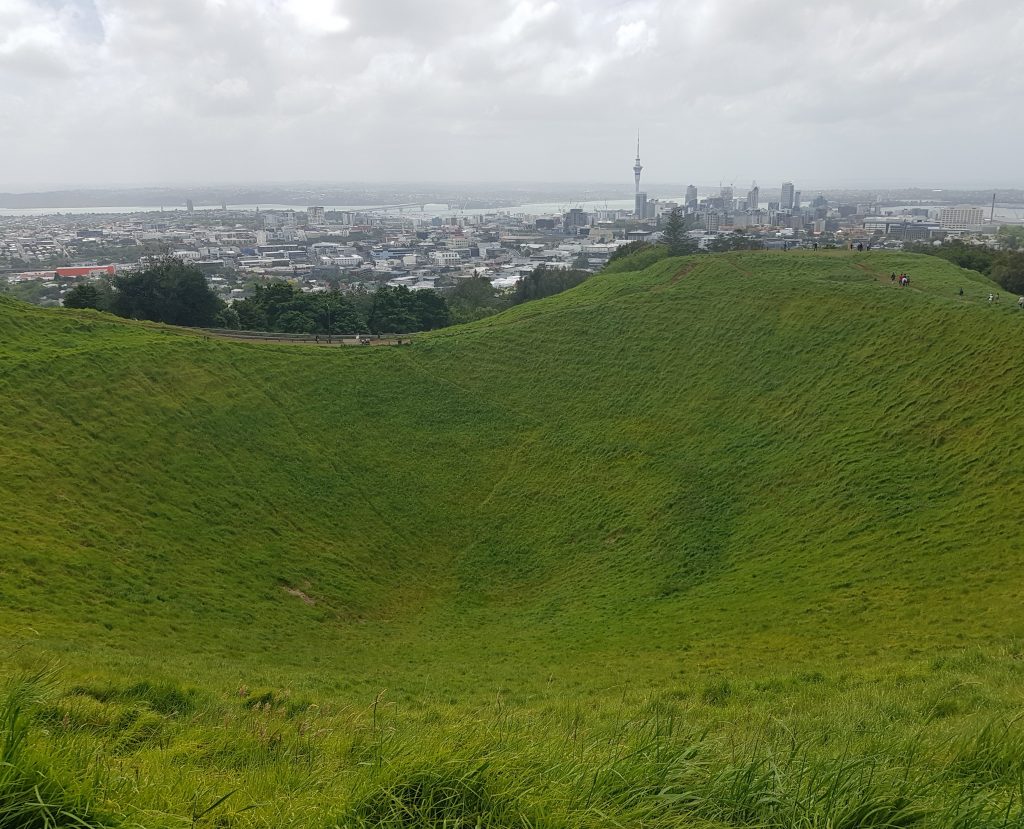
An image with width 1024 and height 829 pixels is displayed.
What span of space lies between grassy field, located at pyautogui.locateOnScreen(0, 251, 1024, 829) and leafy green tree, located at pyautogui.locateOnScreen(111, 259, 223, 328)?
1355 cm

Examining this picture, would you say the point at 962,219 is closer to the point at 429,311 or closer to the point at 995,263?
the point at 995,263

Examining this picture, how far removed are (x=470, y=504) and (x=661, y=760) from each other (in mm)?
20788

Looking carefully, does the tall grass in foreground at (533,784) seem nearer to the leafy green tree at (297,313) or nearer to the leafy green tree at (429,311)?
the leafy green tree at (297,313)

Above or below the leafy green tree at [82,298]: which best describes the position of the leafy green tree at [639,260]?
above

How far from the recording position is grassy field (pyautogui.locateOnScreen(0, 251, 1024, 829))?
3734 mm

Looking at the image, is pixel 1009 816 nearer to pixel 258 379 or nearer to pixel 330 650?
pixel 330 650

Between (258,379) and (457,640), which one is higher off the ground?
(258,379)

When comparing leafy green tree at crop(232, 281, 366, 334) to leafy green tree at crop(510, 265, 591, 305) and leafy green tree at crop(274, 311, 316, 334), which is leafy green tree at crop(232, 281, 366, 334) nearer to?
leafy green tree at crop(274, 311, 316, 334)


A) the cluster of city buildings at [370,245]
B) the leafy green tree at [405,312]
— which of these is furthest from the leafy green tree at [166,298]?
the cluster of city buildings at [370,245]

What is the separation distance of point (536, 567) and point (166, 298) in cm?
3512

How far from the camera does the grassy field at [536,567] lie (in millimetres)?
3734

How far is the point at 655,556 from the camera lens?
20406mm

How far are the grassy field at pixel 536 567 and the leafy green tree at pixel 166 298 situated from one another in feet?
44.5

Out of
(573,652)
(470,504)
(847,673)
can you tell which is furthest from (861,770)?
(470,504)
